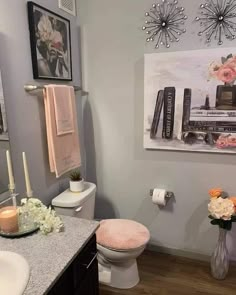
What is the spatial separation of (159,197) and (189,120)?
669 mm

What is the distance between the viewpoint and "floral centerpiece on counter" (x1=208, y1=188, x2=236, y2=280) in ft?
5.95

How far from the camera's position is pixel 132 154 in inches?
88.4

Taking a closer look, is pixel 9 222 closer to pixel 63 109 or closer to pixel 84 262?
pixel 84 262

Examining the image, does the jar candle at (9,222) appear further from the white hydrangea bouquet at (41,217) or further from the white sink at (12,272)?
the white sink at (12,272)

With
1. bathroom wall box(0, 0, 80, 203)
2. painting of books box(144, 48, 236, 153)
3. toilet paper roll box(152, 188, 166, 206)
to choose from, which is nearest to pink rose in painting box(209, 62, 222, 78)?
painting of books box(144, 48, 236, 153)

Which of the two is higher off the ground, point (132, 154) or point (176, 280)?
point (132, 154)

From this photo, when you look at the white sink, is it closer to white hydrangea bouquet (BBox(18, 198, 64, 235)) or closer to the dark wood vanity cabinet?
the dark wood vanity cabinet

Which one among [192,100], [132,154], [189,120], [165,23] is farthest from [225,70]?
[132,154]

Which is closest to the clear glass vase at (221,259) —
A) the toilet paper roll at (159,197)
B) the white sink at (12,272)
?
the toilet paper roll at (159,197)

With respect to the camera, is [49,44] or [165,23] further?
[165,23]

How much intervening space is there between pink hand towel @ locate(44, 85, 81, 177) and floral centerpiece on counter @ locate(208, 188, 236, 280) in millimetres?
1092

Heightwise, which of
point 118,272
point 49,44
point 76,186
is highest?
point 49,44

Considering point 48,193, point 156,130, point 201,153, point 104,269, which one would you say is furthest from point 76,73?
point 104,269

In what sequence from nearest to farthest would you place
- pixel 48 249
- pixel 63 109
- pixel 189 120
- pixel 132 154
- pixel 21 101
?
pixel 48 249 < pixel 21 101 < pixel 63 109 < pixel 189 120 < pixel 132 154
